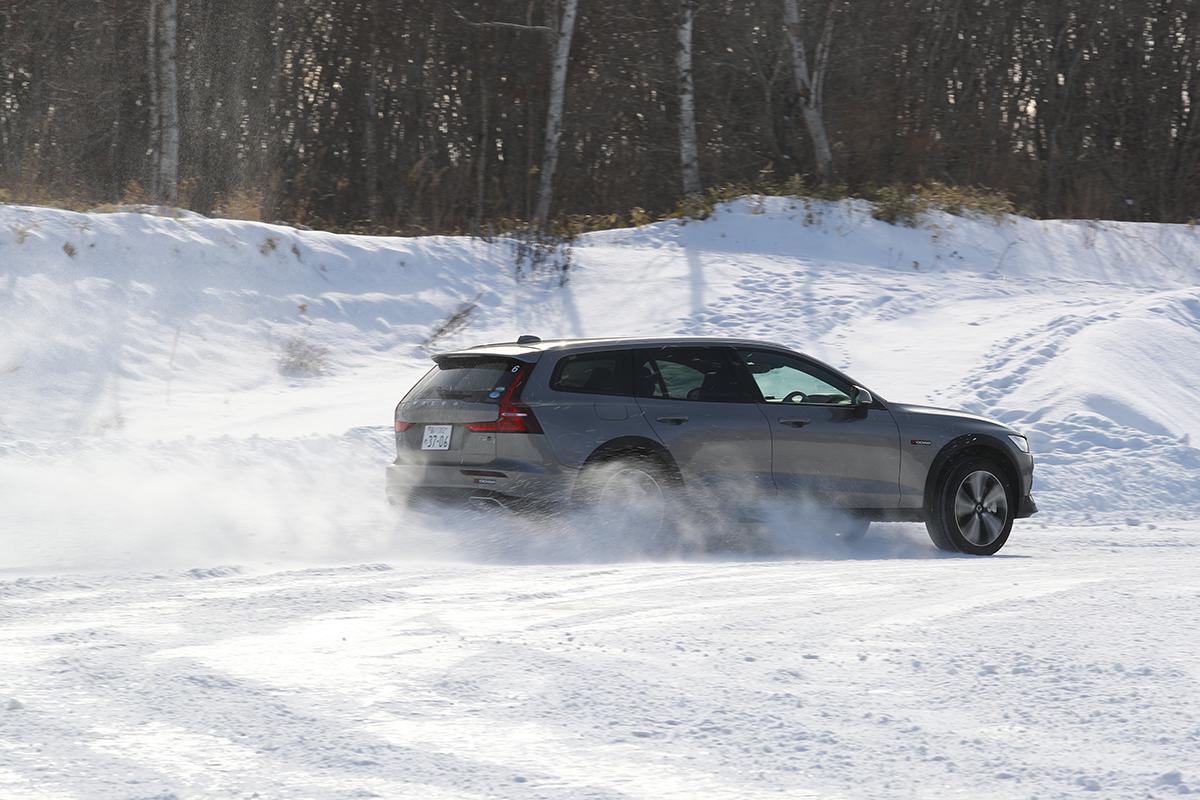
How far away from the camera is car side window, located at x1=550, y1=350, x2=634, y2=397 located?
384 inches

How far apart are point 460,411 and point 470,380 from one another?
25cm

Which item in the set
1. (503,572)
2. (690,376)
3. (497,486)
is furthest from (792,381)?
(503,572)

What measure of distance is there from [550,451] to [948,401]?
787 cm

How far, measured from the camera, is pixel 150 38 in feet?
86.4

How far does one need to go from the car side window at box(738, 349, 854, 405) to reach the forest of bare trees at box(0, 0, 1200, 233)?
15.0m

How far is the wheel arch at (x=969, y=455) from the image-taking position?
10898 mm

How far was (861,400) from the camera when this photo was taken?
10.8 m

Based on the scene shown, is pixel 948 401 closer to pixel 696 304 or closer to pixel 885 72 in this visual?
pixel 696 304

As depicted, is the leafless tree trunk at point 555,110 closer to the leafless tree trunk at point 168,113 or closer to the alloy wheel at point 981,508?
the leafless tree trunk at point 168,113

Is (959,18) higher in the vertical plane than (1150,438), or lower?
higher

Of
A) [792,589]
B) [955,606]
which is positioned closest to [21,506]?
[792,589]

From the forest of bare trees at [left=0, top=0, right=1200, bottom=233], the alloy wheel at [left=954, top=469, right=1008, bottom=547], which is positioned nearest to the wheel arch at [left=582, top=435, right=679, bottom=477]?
the alloy wheel at [left=954, top=469, right=1008, bottom=547]

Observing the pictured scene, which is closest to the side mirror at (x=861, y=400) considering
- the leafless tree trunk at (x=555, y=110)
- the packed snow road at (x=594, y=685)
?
the packed snow road at (x=594, y=685)

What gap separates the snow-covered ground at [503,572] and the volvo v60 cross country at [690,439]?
1.14 feet
